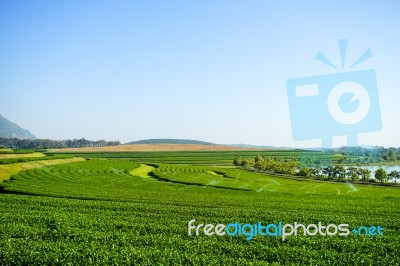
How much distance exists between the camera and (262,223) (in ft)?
76.1

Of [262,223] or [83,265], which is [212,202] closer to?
[262,223]

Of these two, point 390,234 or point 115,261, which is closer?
point 115,261

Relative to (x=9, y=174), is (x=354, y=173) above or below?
below

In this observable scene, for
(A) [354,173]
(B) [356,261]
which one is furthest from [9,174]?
(A) [354,173]

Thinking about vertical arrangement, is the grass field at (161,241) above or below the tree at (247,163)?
above

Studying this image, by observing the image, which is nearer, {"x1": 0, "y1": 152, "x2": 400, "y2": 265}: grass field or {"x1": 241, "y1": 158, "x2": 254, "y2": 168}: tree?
{"x1": 0, "y1": 152, "x2": 400, "y2": 265}: grass field

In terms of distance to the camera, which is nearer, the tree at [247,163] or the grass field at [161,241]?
the grass field at [161,241]

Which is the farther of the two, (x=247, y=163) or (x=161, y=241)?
(x=247, y=163)

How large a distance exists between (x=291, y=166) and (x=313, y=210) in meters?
83.3

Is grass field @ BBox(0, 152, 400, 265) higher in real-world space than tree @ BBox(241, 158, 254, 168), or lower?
higher

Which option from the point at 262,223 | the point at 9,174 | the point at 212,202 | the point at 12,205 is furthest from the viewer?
the point at 9,174

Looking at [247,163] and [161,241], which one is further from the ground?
[161,241]

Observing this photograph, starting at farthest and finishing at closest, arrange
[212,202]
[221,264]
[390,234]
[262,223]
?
[212,202] < [262,223] < [390,234] < [221,264]

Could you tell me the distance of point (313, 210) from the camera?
100 feet
